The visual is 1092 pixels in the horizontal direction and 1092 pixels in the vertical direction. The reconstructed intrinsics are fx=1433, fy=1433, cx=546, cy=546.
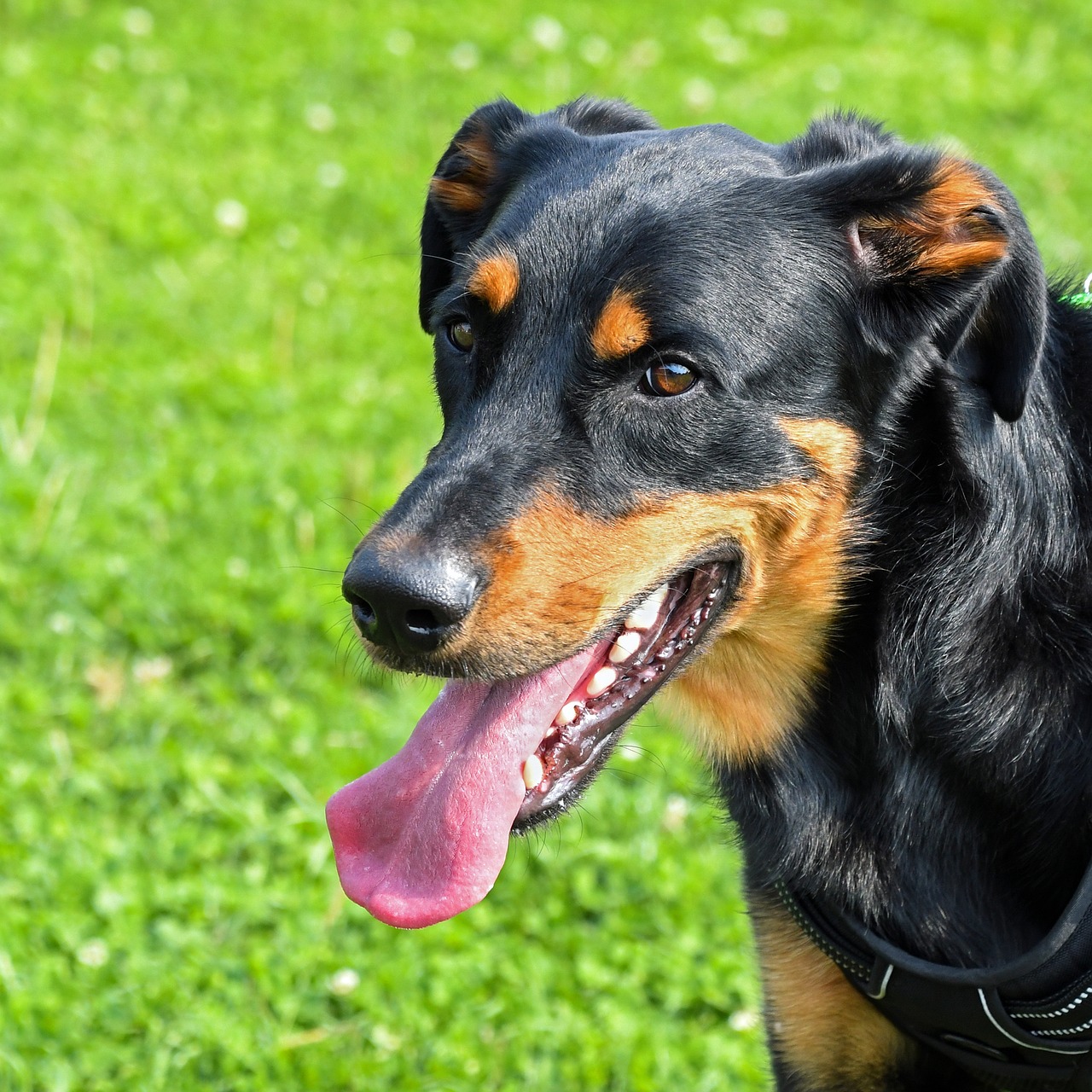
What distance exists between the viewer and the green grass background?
3.69 m

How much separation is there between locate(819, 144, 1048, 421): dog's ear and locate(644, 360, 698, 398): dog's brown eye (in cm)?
38

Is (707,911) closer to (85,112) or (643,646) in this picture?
(643,646)

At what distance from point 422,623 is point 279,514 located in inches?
122

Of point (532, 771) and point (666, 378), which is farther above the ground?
point (666, 378)

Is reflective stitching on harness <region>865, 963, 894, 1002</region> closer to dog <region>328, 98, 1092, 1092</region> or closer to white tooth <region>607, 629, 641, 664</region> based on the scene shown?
dog <region>328, 98, 1092, 1092</region>

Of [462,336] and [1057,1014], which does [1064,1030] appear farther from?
[462,336]

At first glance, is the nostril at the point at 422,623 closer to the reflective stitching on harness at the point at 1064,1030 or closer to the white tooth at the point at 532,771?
the white tooth at the point at 532,771

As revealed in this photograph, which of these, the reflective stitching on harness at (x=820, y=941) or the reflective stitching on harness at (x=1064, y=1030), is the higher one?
the reflective stitching on harness at (x=1064, y=1030)

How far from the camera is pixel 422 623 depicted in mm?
2412

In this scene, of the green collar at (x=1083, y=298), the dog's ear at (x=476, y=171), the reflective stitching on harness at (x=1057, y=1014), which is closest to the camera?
the reflective stitching on harness at (x=1057, y=1014)

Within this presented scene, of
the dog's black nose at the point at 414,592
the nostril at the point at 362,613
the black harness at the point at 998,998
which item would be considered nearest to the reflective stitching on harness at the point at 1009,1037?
the black harness at the point at 998,998

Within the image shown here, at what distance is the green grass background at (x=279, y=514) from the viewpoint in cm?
369

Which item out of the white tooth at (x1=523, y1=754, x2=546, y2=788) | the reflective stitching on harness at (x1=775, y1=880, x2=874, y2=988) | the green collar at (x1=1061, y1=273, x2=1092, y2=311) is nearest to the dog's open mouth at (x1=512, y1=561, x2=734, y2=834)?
the white tooth at (x1=523, y1=754, x2=546, y2=788)

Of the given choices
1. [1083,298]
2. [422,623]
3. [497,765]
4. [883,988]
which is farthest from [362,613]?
[1083,298]
